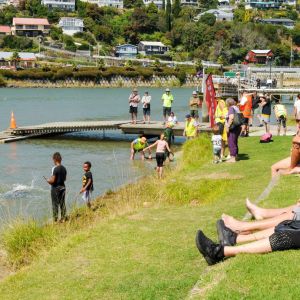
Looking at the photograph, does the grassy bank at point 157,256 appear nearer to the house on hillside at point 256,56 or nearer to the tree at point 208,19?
the house on hillside at point 256,56

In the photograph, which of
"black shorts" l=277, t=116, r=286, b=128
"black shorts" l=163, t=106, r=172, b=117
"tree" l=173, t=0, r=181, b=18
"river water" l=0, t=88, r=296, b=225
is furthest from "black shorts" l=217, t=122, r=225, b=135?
"tree" l=173, t=0, r=181, b=18

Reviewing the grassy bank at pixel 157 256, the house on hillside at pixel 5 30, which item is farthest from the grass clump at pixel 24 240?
the house on hillside at pixel 5 30

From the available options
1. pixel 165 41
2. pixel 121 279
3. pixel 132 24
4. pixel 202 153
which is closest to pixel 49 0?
pixel 132 24

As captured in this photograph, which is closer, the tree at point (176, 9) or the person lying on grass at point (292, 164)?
the person lying on grass at point (292, 164)

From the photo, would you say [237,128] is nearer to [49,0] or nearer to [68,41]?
[68,41]

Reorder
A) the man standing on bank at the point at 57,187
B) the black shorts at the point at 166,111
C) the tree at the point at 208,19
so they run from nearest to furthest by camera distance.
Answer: the man standing on bank at the point at 57,187
the black shorts at the point at 166,111
the tree at the point at 208,19

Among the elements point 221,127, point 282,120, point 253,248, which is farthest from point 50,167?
point 253,248

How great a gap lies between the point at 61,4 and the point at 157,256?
193 metres

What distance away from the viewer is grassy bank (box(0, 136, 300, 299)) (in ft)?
23.0

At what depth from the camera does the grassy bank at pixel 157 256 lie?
23.0 feet

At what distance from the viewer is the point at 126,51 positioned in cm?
15600

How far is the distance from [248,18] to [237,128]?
188 meters

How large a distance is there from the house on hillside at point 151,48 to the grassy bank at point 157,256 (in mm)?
146526

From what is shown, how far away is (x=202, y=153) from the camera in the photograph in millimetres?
20672
